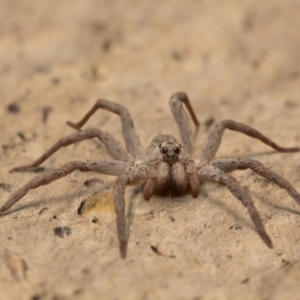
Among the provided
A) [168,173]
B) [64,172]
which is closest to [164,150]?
[168,173]

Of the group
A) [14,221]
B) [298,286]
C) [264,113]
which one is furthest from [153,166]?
[264,113]

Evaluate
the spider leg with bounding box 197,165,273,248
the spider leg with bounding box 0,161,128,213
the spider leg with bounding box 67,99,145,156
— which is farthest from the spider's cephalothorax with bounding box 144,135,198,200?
the spider leg with bounding box 67,99,145,156

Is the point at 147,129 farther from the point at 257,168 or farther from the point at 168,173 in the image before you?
the point at 257,168

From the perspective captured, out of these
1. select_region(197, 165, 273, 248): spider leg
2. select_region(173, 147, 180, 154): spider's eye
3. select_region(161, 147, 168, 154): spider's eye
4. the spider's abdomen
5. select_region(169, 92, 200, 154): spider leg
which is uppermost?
select_region(169, 92, 200, 154): spider leg

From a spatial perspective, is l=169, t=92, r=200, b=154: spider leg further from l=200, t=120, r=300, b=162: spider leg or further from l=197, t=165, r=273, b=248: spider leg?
l=197, t=165, r=273, b=248: spider leg

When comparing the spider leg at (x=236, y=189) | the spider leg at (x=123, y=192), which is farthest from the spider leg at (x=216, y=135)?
the spider leg at (x=123, y=192)
